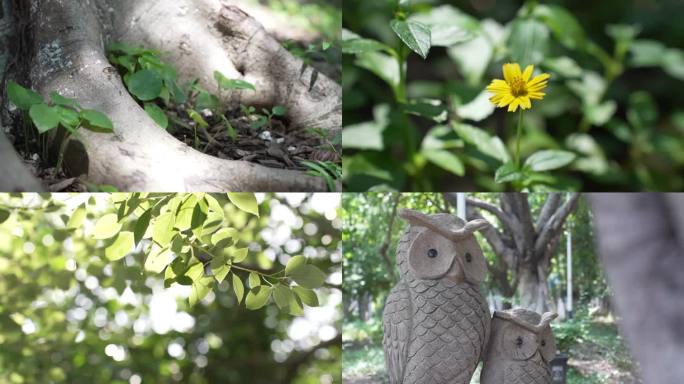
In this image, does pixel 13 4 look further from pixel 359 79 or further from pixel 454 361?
pixel 454 361

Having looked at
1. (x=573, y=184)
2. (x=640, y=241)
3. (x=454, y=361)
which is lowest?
(x=454, y=361)

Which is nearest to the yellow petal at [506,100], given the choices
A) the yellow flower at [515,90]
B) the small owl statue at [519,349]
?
the yellow flower at [515,90]

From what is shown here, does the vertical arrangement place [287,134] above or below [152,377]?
above

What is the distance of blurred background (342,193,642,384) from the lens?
58.4 inches

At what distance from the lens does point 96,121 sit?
1.27m

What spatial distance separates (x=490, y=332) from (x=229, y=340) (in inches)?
40.4

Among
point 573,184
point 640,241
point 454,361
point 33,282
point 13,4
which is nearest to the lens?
point 454,361

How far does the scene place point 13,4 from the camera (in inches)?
51.8

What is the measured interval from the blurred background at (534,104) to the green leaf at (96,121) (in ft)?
1.47

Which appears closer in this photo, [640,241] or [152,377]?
[640,241]

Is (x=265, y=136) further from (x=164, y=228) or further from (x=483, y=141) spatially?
(x=483, y=141)

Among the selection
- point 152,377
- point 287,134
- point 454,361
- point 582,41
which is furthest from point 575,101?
point 152,377

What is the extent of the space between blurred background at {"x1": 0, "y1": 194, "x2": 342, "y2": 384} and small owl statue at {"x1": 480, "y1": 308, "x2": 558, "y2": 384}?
1.89 feet

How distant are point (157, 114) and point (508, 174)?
0.62 meters
